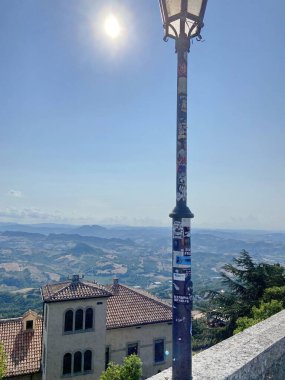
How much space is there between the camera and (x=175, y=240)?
3.05m

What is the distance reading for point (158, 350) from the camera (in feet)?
76.8

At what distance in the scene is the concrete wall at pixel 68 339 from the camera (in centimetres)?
1961

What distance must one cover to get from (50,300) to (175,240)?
61.8 feet

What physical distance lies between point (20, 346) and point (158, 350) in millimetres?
9402

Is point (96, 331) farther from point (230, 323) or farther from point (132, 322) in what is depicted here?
point (230, 323)

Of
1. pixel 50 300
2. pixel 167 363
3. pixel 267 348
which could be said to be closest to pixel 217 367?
pixel 267 348

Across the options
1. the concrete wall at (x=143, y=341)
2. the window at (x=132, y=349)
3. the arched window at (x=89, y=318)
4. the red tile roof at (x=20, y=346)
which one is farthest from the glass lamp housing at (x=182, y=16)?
the window at (x=132, y=349)

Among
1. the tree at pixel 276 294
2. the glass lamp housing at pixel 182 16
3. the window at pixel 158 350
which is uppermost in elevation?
the glass lamp housing at pixel 182 16

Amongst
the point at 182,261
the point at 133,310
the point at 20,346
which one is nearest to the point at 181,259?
the point at 182,261

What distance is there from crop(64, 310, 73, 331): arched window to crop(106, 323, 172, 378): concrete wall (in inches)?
114

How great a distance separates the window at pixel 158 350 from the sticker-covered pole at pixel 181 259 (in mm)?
22399

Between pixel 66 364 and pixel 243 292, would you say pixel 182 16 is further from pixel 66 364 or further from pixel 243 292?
pixel 243 292

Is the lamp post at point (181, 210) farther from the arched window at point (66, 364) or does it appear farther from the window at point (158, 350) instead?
the window at point (158, 350)

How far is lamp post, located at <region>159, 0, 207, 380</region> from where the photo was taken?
9.60 feet
